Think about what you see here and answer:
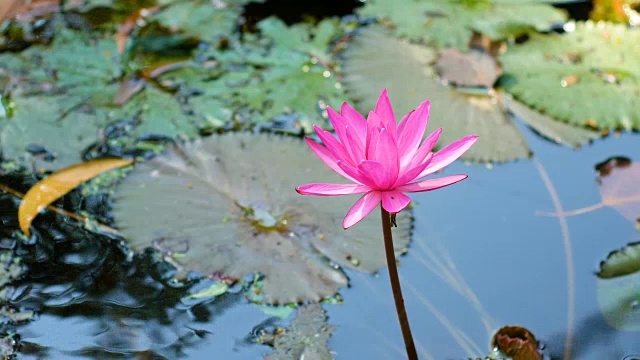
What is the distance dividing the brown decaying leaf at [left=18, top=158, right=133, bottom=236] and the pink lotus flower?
1.11m

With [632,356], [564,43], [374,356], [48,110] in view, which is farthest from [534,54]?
[48,110]

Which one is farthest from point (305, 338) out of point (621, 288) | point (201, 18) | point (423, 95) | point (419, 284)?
point (201, 18)

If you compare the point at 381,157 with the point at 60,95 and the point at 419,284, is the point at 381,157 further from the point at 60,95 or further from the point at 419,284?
the point at 60,95

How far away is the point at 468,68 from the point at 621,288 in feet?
3.59

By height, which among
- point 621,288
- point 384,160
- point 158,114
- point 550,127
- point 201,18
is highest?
point 384,160

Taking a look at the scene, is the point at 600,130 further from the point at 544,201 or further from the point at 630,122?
the point at 544,201

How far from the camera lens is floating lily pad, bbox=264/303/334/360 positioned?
5.24ft

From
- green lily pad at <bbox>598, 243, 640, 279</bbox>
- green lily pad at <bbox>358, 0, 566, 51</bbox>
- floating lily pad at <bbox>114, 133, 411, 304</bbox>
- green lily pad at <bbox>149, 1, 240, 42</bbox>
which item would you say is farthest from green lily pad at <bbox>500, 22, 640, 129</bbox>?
green lily pad at <bbox>149, 1, 240, 42</bbox>

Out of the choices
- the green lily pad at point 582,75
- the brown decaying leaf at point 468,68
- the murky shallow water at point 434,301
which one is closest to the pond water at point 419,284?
the murky shallow water at point 434,301

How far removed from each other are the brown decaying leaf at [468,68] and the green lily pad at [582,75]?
2.5 inches

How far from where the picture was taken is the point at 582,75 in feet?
8.14

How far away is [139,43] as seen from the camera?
8.72ft

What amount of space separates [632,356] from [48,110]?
6.72 feet

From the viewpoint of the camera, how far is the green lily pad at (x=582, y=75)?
234 cm
